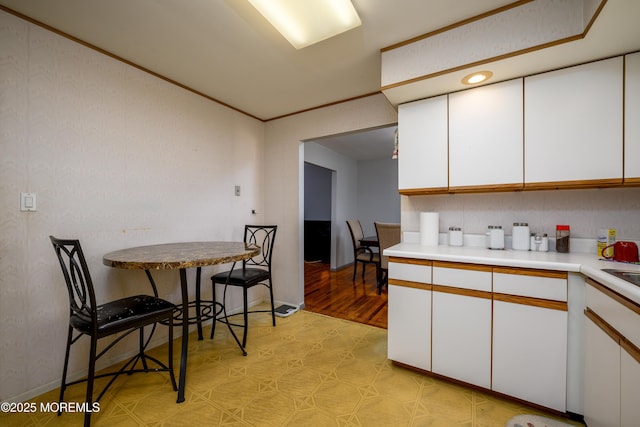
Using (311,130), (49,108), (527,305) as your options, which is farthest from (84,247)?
(527,305)

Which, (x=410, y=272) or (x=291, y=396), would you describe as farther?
(x=410, y=272)

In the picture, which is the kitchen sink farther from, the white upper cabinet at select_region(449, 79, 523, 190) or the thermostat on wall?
the thermostat on wall

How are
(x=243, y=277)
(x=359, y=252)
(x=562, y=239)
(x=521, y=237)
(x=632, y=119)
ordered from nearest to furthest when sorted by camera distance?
1. (x=632, y=119)
2. (x=562, y=239)
3. (x=521, y=237)
4. (x=243, y=277)
5. (x=359, y=252)

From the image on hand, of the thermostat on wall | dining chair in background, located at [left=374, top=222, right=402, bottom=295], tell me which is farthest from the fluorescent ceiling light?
the thermostat on wall

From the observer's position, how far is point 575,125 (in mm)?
1618

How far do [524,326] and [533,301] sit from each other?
16cm

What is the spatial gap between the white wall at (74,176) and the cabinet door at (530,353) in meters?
2.64

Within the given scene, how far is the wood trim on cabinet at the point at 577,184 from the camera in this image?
1.54 m

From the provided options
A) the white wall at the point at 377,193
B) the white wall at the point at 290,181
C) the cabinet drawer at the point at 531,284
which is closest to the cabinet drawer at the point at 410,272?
the cabinet drawer at the point at 531,284

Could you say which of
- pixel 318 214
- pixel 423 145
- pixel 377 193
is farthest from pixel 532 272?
pixel 318 214

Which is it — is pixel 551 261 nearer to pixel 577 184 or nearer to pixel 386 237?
pixel 577 184

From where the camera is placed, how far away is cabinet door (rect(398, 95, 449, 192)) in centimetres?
203

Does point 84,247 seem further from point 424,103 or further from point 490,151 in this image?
point 490,151

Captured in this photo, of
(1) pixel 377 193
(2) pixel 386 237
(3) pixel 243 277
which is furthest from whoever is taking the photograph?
(1) pixel 377 193
